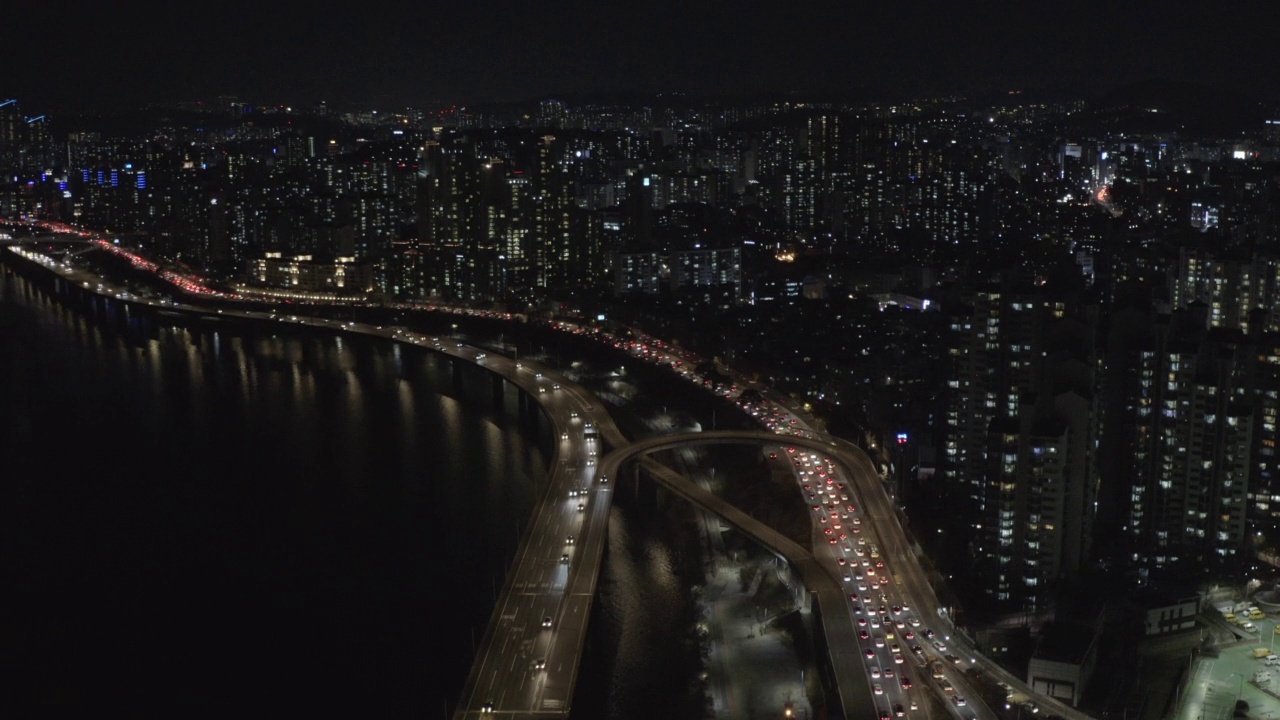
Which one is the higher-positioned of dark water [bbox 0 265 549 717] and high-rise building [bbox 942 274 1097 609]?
high-rise building [bbox 942 274 1097 609]

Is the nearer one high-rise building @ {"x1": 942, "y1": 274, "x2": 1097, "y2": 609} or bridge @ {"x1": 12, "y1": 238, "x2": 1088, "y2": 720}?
bridge @ {"x1": 12, "y1": 238, "x2": 1088, "y2": 720}

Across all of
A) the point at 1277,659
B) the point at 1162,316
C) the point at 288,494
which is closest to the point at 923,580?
the point at 1277,659

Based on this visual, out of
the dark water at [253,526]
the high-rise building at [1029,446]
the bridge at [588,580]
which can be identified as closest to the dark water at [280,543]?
the dark water at [253,526]

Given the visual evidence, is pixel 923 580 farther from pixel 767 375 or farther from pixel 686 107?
pixel 686 107

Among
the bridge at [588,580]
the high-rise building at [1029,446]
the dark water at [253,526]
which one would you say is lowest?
the dark water at [253,526]

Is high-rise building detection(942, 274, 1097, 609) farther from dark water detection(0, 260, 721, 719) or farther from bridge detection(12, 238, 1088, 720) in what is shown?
dark water detection(0, 260, 721, 719)

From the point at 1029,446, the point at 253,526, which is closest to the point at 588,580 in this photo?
the point at 1029,446

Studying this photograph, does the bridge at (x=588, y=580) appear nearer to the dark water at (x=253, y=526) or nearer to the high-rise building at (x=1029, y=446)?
the dark water at (x=253, y=526)

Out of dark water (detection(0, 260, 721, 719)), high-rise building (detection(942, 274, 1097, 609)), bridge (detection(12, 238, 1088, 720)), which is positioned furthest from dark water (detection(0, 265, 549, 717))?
high-rise building (detection(942, 274, 1097, 609))
